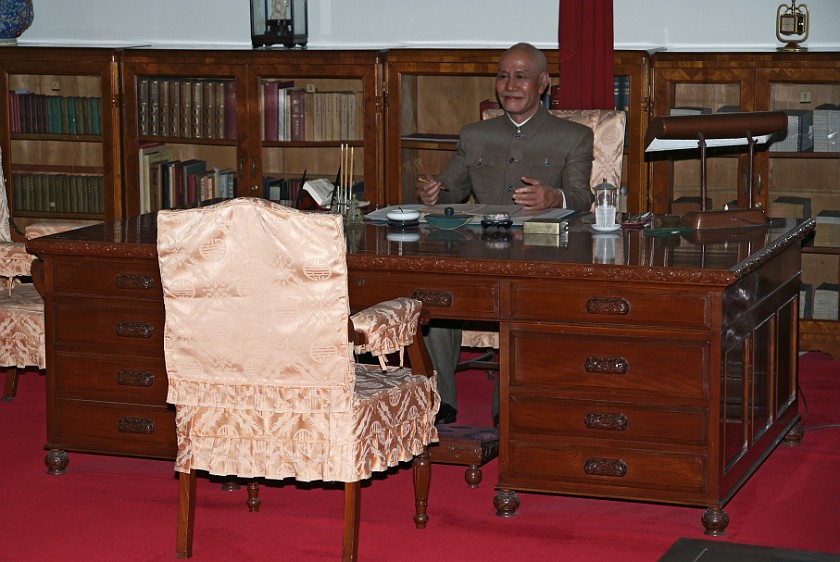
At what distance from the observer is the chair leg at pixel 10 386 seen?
17.0 ft

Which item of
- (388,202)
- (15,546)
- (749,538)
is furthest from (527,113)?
(15,546)

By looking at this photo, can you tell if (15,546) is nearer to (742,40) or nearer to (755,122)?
(755,122)

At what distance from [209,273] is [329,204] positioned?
1365mm

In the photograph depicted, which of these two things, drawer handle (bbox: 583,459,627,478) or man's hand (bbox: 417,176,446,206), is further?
man's hand (bbox: 417,176,446,206)

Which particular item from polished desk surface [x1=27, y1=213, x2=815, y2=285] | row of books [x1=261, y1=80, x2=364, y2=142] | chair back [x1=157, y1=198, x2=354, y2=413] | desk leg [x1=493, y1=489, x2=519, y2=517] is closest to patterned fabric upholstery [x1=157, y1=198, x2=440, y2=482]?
chair back [x1=157, y1=198, x2=354, y2=413]

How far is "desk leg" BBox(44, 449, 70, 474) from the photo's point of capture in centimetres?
425

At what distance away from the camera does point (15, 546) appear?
3654 mm

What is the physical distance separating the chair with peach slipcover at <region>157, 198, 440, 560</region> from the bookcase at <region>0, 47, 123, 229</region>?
3.39 meters

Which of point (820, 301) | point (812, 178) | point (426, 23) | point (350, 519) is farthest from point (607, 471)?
point (426, 23)

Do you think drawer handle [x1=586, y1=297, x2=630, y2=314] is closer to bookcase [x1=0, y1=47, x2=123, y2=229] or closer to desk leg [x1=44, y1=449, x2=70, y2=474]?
desk leg [x1=44, y1=449, x2=70, y2=474]

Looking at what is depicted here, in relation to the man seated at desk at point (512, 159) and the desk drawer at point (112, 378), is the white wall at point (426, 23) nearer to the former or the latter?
the man seated at desk at point (512, 159)

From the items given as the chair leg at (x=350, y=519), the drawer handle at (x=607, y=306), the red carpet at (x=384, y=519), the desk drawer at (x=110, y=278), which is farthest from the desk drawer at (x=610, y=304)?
the desk drawer at (x=110, y=278)

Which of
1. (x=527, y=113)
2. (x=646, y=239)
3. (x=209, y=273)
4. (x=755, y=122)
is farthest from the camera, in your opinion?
(x=527, y=113)

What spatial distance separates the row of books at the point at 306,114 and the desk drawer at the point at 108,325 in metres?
2.43
